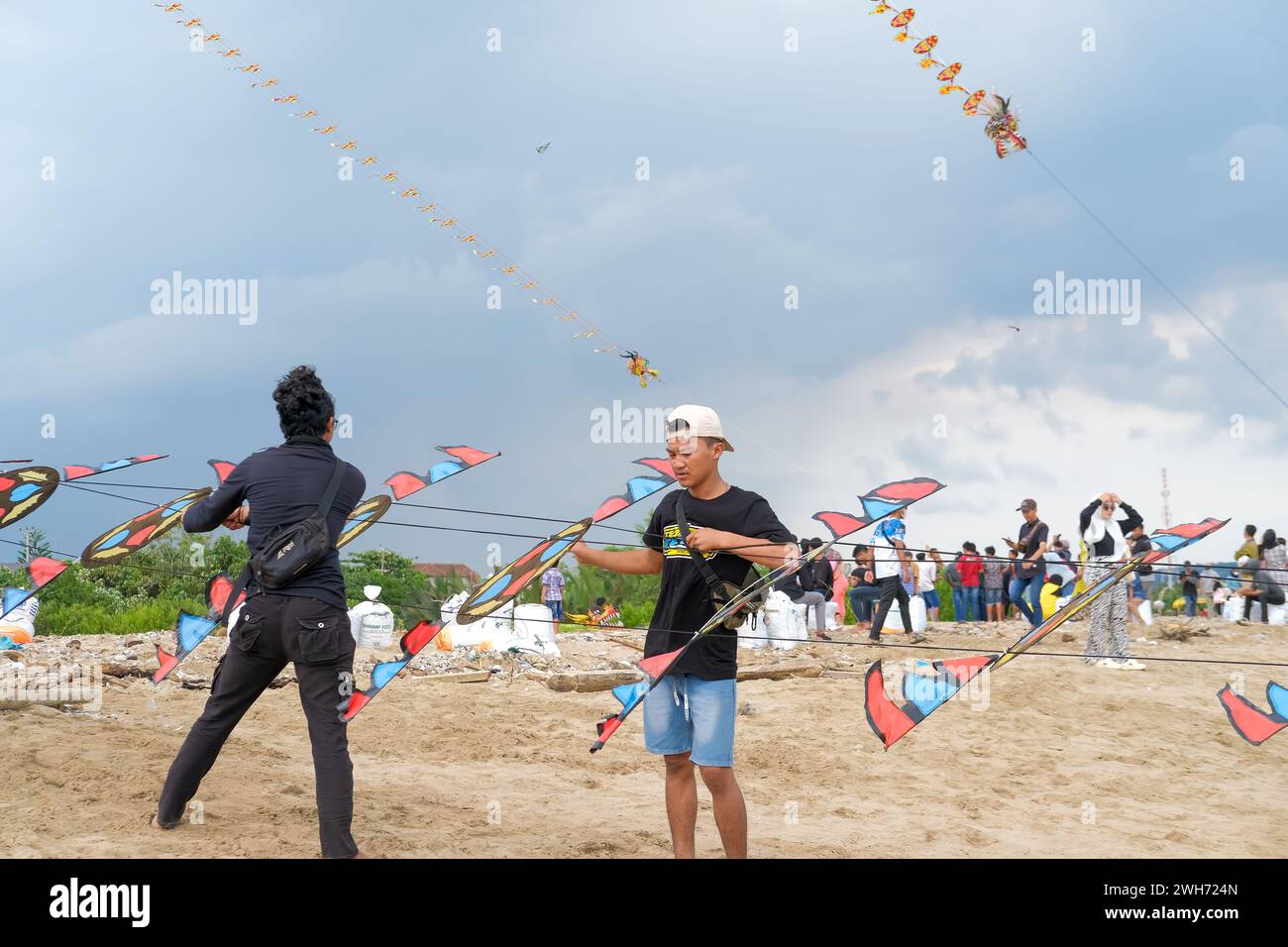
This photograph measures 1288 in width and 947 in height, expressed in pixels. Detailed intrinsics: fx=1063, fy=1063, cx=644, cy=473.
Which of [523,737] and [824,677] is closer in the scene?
[523,737]

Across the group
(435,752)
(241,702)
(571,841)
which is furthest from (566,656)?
(241,702)

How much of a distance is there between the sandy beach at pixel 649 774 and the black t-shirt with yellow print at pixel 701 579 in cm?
122

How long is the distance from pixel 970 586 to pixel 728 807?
36.3ft

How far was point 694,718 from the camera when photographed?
3805 millimetres

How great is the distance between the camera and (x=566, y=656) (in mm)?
11336

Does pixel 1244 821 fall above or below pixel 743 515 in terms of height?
below

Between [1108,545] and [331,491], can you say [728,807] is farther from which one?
[1108,545]

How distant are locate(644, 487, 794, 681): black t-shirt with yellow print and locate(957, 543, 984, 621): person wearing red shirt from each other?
1016cm

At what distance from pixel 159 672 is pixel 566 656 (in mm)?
6398

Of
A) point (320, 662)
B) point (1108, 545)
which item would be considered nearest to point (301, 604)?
point (320, 662)

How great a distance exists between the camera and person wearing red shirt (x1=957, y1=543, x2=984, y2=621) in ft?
45.4

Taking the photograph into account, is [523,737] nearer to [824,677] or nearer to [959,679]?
[824,677]
